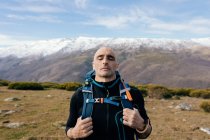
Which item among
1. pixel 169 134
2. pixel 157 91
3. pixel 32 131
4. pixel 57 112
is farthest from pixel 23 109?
pixel 157 91

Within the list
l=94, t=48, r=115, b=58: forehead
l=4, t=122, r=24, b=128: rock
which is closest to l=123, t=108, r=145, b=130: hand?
l=94, t=48, r=115, b=58: forehead

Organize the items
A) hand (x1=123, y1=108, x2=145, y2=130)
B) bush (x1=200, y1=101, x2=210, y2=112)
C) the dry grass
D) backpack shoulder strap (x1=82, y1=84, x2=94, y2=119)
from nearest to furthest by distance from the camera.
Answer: hand (x1=123, y1=108, x2=145, y2=130), backpack shoulder strap (x1=82, y1=84, x2=94, y2=119), the dry grass, bush (x1=200, y1=101, x2=210, y2=112)

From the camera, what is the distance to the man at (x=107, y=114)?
191 inches

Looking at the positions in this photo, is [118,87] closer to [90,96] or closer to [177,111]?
[90,96]

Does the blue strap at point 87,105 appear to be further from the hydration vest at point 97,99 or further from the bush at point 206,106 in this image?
the bush at point 206,106

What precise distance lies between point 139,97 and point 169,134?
32.4 ft

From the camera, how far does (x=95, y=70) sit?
530 cm

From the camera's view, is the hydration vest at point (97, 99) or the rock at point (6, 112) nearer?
the hydration vest at point (97, 99)

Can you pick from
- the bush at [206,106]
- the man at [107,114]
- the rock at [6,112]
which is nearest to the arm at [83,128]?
the man at [107,114]

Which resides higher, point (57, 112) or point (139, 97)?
point (139, 97)

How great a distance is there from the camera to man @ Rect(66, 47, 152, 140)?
4.86 m

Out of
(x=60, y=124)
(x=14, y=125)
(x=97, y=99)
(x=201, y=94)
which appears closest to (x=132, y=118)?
(x=97, y=99)

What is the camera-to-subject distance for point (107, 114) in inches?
199

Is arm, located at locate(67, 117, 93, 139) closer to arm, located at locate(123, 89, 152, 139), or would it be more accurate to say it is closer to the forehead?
arm, located at locate(123, 89, 152, 139)
